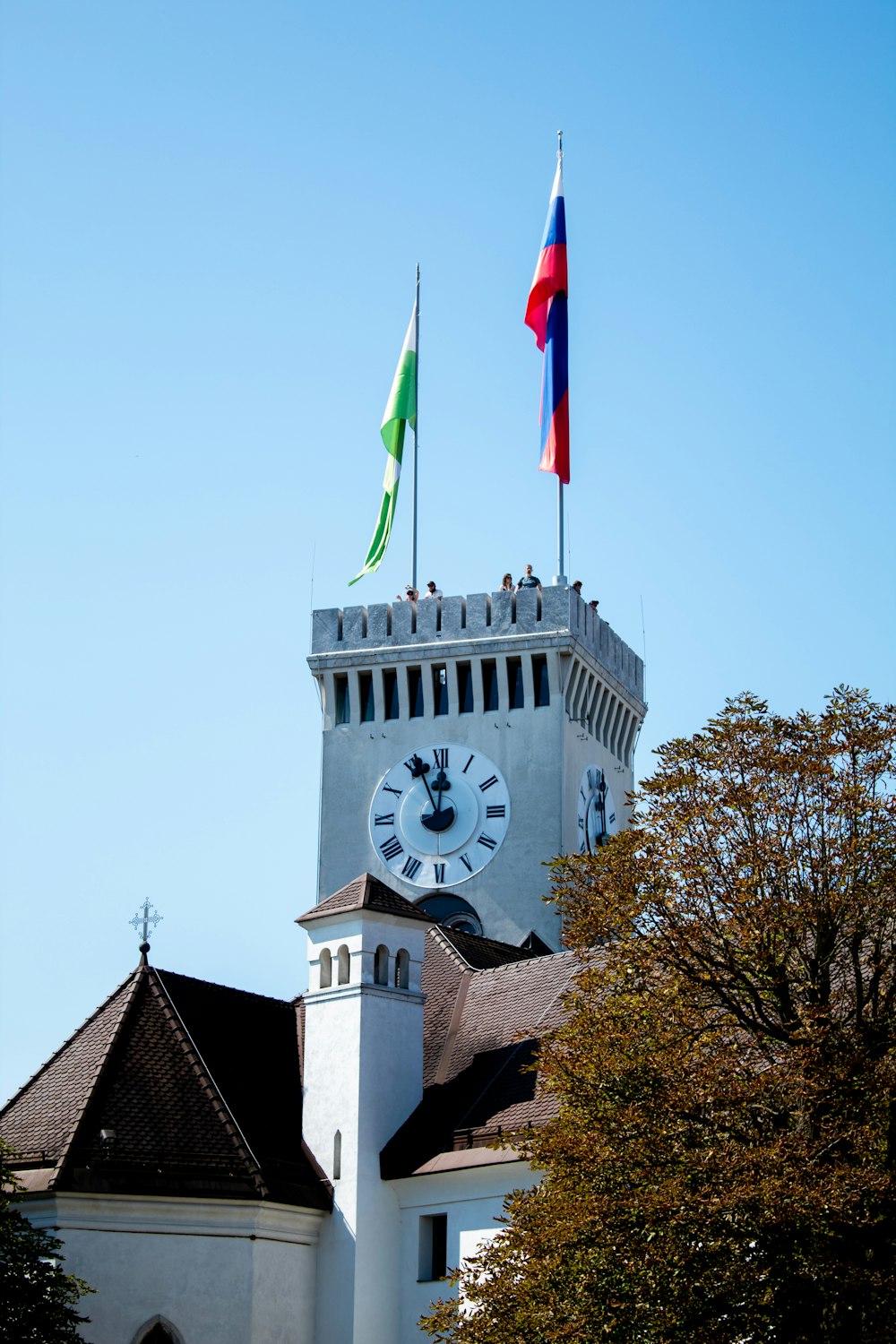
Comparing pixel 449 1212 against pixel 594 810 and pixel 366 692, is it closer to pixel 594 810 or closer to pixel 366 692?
pixel 594 810

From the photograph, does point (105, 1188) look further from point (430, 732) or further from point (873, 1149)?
point (430, 732)

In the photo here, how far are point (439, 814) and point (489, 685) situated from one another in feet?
13.5

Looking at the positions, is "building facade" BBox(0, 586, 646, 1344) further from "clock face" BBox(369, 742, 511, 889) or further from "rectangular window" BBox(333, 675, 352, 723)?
"rectangular window" BBox(333, 675, 352, 723)

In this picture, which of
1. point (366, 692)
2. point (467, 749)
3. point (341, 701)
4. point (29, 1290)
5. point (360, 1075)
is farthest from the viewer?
point (341, 701)

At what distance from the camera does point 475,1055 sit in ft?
155

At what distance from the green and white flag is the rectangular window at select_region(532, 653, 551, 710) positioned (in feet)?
23.8

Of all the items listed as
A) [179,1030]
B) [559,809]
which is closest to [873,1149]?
[179,1030]

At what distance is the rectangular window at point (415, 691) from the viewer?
6794 centimetres

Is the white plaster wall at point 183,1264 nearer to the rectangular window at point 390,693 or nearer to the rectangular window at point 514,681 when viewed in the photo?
the rectangular window at point 514,681

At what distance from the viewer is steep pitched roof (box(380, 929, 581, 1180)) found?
43781mm

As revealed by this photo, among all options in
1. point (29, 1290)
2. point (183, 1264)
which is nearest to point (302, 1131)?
point (183, 1264)

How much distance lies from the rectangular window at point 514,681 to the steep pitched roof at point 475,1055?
595 inches

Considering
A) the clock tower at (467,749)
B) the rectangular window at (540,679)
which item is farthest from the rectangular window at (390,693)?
the rectangular window at (540,679)

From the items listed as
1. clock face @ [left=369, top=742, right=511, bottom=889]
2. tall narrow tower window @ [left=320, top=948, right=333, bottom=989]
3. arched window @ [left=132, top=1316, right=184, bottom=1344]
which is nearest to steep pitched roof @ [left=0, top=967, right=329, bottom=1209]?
tall narrow tower window @ [left=320, top=948, right=333, bottom=989]
